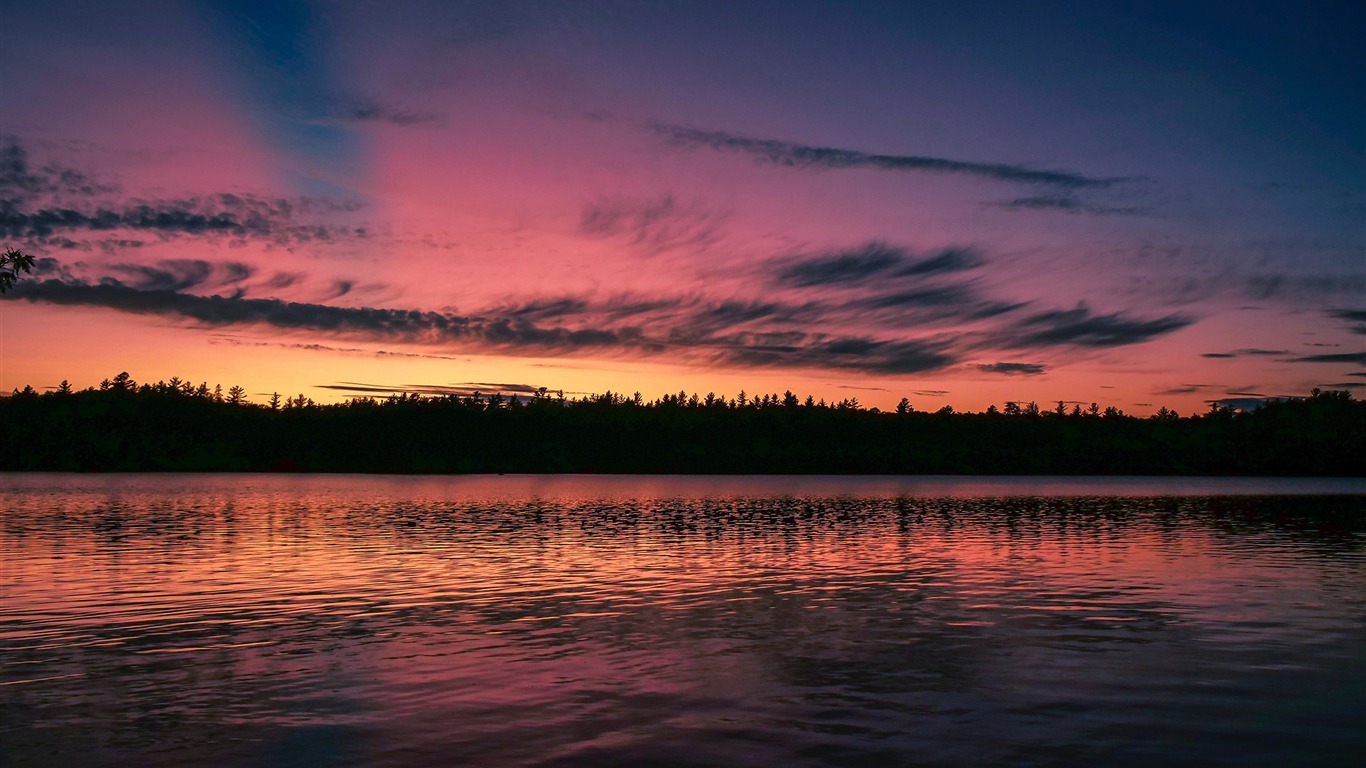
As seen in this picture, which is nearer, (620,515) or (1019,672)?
(1019,672)

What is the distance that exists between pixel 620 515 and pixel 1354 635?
209 feet

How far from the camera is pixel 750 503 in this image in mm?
113625

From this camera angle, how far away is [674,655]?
2416 centimetres

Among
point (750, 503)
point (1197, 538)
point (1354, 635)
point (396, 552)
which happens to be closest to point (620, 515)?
point (750, 503)

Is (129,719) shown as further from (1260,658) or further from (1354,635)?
(1354,635)

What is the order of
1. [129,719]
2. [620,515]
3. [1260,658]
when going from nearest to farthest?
[129,719]
[1260,658]
[620,515]

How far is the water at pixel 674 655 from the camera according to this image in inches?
654

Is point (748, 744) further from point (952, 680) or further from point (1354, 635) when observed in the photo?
point (1354, 635)

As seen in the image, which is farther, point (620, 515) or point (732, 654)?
point (620, 515)

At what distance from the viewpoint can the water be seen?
16.6 metres

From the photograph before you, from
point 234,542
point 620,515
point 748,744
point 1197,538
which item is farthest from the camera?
point 620,515

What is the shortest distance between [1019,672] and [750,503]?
9172 centimetres

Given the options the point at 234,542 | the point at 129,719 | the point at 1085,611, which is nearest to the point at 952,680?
the point at 1085,611

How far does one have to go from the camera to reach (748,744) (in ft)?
54.0
